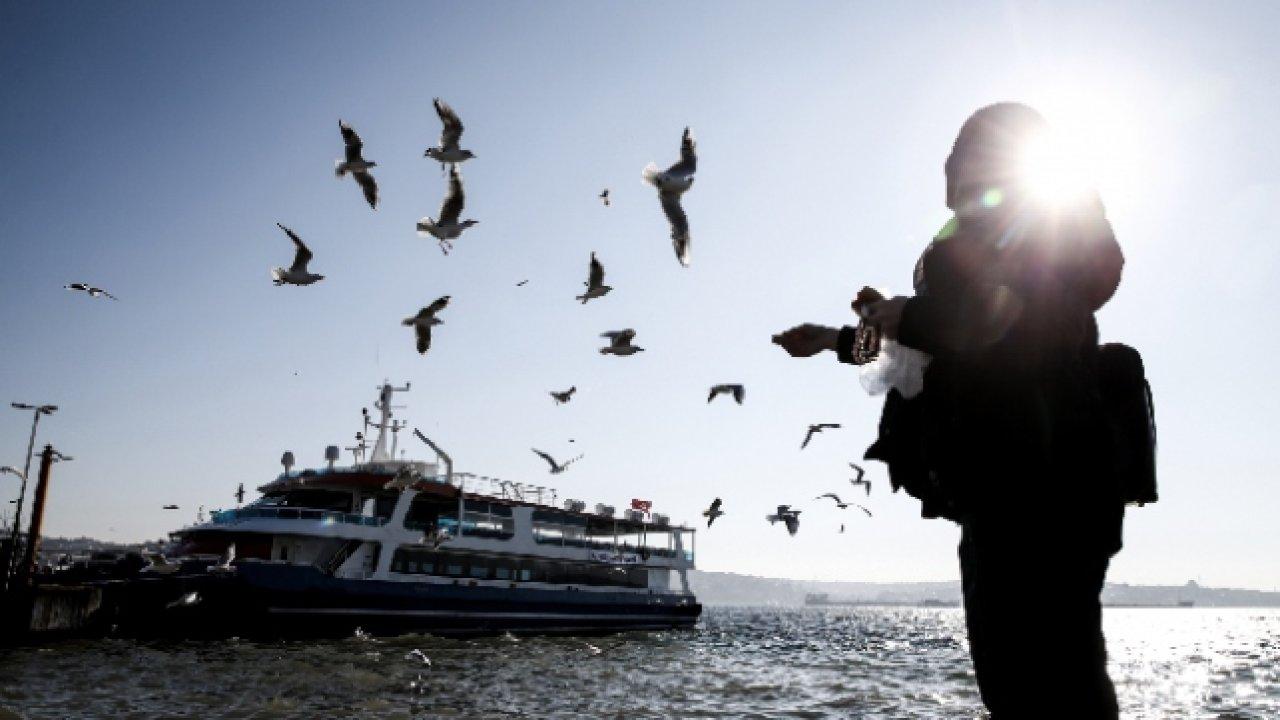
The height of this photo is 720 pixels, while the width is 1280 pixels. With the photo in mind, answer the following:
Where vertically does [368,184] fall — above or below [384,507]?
above

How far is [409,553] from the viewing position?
27344 mm

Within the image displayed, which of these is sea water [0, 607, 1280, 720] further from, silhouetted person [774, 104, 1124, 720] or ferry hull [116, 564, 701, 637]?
silhouetted person [774, 104, 1124, 720]

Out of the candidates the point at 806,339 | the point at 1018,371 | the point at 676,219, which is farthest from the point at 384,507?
the point at 1018,371

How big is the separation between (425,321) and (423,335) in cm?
23

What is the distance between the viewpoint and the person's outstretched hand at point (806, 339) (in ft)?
7.71

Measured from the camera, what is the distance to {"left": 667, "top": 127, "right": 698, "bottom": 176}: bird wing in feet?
32.1

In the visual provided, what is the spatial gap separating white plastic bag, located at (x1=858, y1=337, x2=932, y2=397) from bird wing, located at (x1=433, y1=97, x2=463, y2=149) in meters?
10.7

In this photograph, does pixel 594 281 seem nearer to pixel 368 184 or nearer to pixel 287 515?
pixel 368 184

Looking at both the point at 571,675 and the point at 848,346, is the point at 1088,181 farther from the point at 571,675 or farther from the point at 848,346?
the point at 571,675

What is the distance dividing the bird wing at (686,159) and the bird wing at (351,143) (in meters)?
5.08

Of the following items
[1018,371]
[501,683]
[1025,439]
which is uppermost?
[1018,371]

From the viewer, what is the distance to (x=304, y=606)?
877 inches

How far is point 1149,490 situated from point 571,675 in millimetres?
16045

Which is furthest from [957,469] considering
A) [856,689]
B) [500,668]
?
[500,668]
